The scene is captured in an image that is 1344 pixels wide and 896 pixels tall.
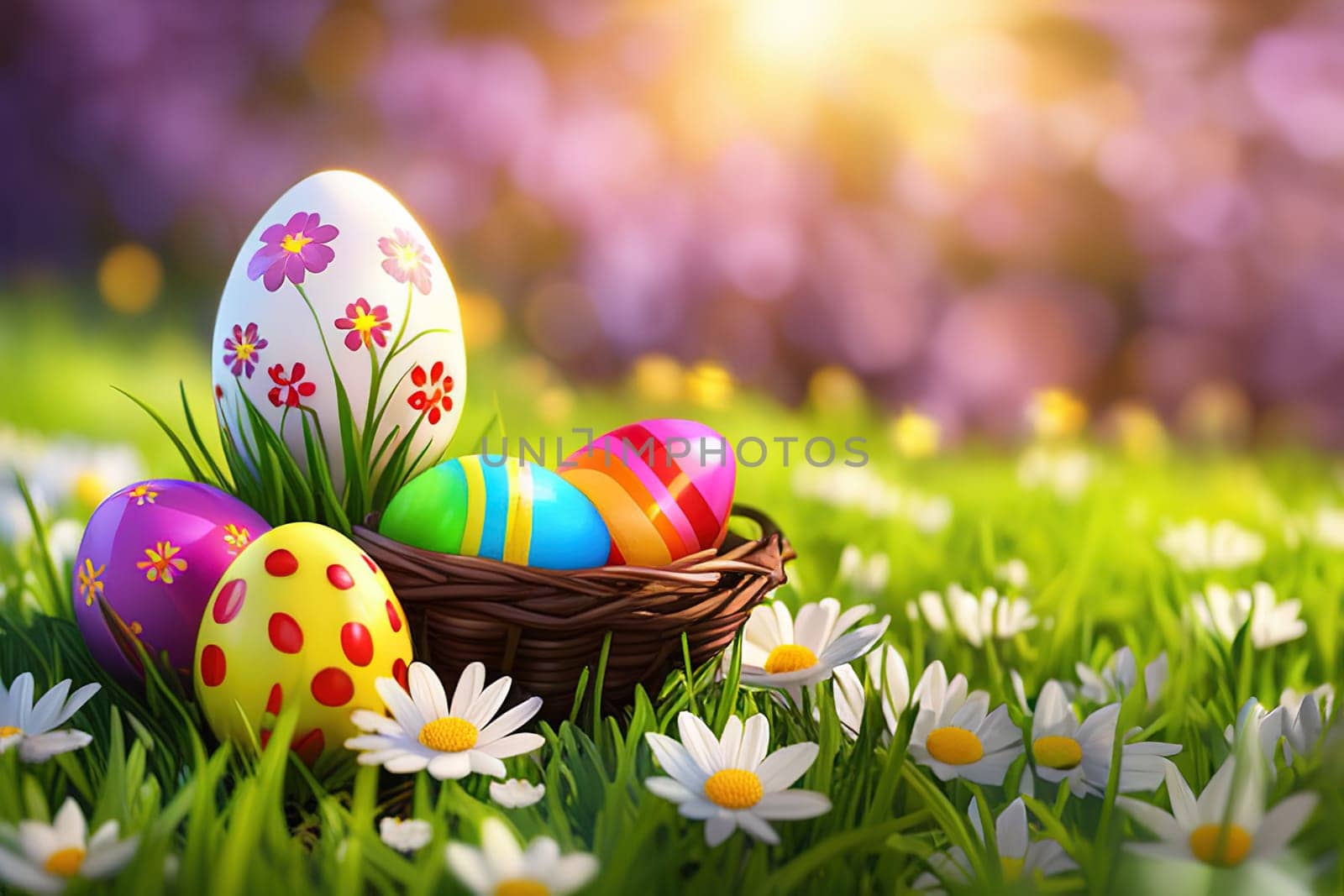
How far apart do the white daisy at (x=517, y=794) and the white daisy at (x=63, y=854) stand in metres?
0.21

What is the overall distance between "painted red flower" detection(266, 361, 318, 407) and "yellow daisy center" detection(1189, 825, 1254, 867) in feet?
2.48

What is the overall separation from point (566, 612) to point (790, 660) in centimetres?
20

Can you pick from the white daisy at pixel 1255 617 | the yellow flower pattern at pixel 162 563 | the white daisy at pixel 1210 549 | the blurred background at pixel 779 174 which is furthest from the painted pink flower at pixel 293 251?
the blurred background at pixel 779 174

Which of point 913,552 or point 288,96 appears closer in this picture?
point 913,552

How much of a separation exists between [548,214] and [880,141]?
1.20 metres

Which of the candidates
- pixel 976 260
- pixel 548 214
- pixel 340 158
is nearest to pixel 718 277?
pixel 548 214

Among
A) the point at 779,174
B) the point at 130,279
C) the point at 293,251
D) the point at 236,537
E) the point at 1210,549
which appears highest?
the point at 779,174

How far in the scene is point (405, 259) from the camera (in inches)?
38.9

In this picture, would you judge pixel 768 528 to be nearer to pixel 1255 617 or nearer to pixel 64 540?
pixel 1255 617

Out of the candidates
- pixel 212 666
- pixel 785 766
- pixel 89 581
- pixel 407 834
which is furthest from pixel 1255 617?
pixel 89 581

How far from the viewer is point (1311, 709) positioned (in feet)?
2.47

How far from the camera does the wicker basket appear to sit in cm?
77

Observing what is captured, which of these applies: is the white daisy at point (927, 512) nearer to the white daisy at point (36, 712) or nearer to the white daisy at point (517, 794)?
the white daisy at point (517, 794)

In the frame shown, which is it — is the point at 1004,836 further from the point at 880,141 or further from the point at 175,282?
the point at 175,282
